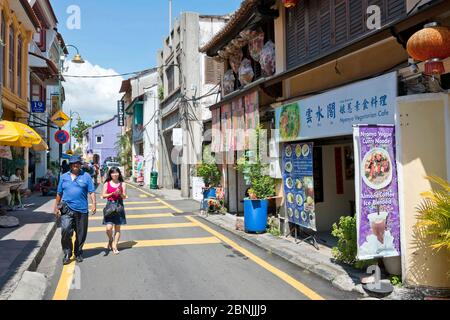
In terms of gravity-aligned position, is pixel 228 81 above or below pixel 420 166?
above

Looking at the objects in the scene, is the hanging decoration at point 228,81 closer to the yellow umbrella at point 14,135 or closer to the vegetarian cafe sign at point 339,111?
the vegetarian cafe sign at point 339,111

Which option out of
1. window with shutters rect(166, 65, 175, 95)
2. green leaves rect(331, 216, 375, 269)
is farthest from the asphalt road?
window with shutters rect(166, 65, 175, 95)

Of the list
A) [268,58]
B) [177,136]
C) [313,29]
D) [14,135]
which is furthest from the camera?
[177,136]

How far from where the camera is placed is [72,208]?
7613 millimetres

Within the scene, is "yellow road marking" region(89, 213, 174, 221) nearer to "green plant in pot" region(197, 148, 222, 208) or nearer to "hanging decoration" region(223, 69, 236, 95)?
"green plant in pot" region(197, 148, 222, 208)

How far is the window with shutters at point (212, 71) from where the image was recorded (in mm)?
20984

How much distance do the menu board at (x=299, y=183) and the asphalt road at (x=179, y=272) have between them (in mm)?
1194

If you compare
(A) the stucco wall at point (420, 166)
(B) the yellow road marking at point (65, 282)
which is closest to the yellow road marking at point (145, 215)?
(B) the yellow road marking at point (65, 282)

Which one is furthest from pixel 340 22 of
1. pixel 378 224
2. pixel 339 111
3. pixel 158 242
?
pixel 158 242

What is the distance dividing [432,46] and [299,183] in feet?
15.1

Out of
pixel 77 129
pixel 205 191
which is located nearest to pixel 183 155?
pixel 205 191

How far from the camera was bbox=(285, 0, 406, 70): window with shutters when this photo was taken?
22.8ft

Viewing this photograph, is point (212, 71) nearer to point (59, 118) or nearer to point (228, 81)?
point (228, 81)

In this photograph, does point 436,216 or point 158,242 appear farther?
point 158,242
